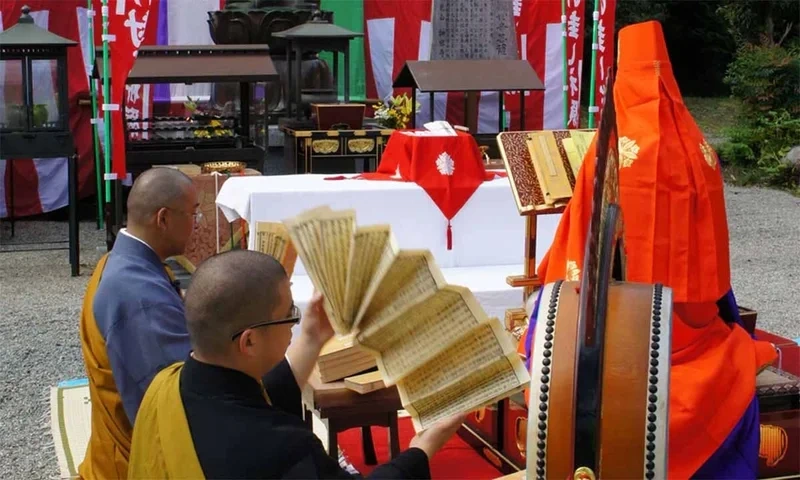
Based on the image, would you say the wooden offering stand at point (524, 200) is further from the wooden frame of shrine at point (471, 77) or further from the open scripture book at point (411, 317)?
the wooden frame of shrine at point (471, 77)

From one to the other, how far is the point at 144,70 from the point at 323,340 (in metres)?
5.87

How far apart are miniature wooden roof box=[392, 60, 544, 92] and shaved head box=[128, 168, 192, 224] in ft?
18.8

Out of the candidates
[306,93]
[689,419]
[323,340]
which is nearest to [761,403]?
[689,419]

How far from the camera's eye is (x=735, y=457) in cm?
300

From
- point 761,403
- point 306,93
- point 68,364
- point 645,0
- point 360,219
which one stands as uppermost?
point 645,0

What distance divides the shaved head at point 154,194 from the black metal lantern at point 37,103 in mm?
5155

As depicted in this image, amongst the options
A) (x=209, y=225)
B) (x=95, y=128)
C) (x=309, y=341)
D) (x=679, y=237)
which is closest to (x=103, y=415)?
(x=309, y=341)

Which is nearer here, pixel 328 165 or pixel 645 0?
pixel 328 165

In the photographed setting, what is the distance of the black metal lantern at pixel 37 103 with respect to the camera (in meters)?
7.21

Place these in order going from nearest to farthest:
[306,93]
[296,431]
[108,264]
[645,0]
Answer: [296,431], [108,264], [306,93], [645,0]

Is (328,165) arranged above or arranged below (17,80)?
below

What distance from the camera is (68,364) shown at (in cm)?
547

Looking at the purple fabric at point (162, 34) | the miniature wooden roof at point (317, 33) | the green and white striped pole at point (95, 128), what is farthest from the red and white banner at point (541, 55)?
Answer: the green and white striped pole at point (95, 128)

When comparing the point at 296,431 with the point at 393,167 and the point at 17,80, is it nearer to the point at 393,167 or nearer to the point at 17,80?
the point at 393,167
